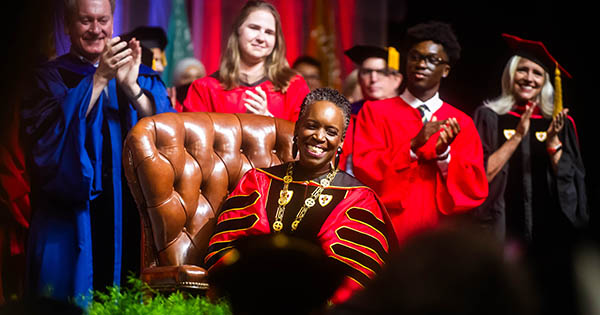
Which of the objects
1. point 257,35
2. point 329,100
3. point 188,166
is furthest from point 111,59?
point 329,100

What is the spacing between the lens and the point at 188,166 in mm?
3619

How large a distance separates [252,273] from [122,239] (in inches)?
130

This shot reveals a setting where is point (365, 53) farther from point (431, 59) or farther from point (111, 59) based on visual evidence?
point (111, 59)

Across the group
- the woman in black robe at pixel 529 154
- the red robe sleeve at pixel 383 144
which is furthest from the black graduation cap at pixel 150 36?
the woman in black robe at pixel 529 154

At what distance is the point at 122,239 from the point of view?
4.61m

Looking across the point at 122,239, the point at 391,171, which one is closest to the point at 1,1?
the point at 122,239

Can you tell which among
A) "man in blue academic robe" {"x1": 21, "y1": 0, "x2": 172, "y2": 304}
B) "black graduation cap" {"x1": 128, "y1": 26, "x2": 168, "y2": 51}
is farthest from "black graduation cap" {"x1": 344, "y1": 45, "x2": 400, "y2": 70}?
"man in blue academic robe" {"x1": 21, "y1": 0, "x2": 172, "y2": 304}

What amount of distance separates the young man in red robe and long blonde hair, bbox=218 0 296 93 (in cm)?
54

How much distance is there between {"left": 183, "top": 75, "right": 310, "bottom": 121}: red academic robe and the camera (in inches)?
176

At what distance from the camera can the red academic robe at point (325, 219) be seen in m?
3.23

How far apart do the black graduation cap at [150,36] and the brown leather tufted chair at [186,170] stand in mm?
1686

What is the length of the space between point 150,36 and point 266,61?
114 cm

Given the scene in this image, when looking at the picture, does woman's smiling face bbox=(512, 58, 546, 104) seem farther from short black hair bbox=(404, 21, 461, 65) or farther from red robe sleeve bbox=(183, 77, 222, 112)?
red robe sleeve bbox=(183, 77, 222, 112)

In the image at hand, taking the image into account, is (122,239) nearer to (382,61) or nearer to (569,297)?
(382,61)
